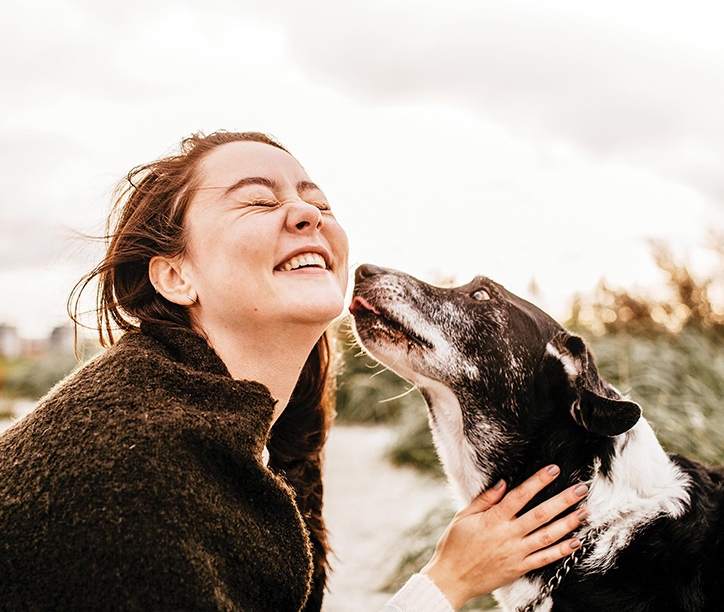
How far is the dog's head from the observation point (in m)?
2.23

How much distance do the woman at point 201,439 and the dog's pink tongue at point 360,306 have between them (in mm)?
259

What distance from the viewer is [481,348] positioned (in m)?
2.36

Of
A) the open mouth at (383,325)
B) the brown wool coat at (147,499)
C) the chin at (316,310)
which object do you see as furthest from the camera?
the open mouth at (383,325)

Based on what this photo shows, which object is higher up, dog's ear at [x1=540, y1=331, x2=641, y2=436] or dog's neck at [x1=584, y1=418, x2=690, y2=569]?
dog's ear at [x1=540, y1=331, x2=641, y2=436]

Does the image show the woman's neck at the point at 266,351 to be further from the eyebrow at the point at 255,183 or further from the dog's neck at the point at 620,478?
the dog's neck at the point at 620,478

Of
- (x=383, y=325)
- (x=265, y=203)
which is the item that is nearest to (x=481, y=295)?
(x=383, y=325)

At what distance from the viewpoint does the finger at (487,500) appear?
2199 mm

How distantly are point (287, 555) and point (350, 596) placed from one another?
272 centimetres

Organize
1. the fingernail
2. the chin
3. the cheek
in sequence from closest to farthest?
the chin, the fingernail, the cheek

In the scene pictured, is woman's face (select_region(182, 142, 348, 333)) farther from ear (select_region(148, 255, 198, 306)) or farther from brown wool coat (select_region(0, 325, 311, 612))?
brown wool coat (select_region(0, 325, 311, 612))

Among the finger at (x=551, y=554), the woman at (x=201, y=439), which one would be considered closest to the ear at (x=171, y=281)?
the woman at (x=201, y=439)

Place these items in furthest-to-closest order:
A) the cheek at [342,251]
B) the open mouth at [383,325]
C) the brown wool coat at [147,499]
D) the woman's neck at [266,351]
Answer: the open mouth at [383,325], the cheek at [342,251], the woman's neck at [266,351], the brown wool coat at [147,499]

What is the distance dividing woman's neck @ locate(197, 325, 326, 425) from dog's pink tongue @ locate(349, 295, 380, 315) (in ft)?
1.54

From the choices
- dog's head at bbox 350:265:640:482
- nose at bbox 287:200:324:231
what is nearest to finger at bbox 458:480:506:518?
dog's head at bbox 350:265:640:482
